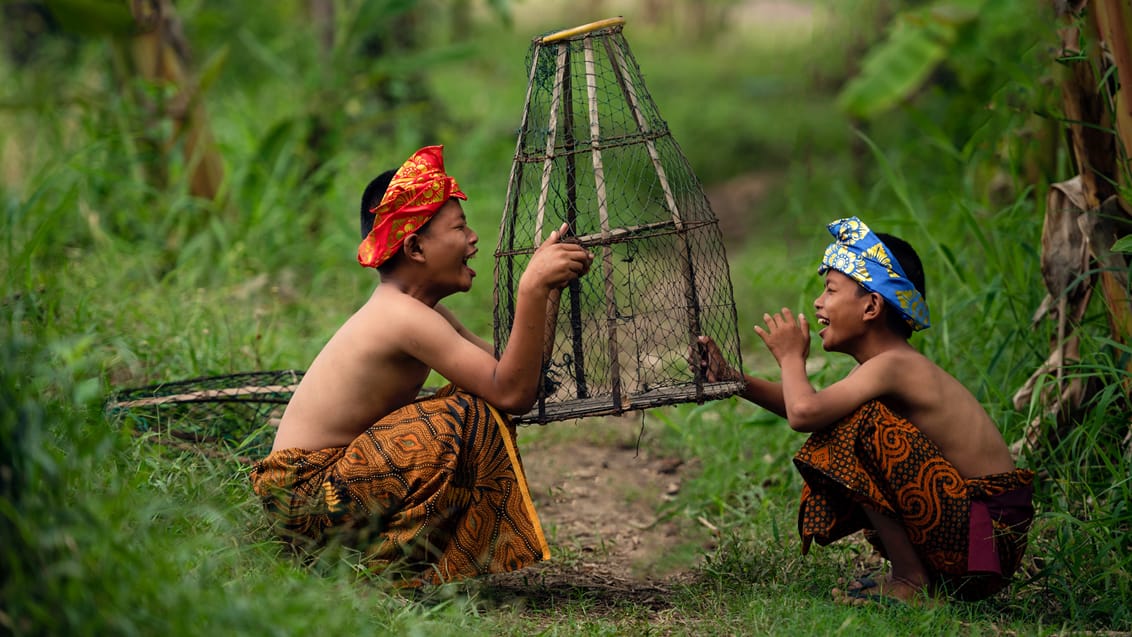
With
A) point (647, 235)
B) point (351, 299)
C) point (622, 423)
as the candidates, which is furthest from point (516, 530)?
point (351, 299)

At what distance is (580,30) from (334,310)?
2.82 meters

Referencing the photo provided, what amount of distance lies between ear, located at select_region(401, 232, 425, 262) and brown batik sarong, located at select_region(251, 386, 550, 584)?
0.40 m

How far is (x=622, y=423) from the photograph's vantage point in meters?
4.98

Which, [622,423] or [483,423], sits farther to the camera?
[622,423]

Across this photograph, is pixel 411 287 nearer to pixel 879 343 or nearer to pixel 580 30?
pixel 580 30

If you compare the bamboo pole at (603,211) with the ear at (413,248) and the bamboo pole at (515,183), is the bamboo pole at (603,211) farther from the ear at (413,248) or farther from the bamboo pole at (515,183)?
the ear at (413,248)

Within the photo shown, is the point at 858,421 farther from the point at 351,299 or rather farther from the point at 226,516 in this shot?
the point at 351,299

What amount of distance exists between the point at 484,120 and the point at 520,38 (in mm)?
6498

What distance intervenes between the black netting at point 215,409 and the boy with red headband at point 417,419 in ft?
1.52

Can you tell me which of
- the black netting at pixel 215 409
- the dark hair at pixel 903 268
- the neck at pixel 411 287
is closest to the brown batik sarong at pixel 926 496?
the dark hair at pixel 903 268

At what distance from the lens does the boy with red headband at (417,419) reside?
2943 millimetres

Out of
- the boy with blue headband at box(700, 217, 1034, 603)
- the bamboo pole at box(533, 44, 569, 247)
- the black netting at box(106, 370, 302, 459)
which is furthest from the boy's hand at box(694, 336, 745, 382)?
the black netting at box(106, 370, 302, 459)

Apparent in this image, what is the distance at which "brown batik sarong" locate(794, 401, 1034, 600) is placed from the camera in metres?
2.91

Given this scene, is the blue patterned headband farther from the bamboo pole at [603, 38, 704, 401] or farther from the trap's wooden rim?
the trap's wooden rim
